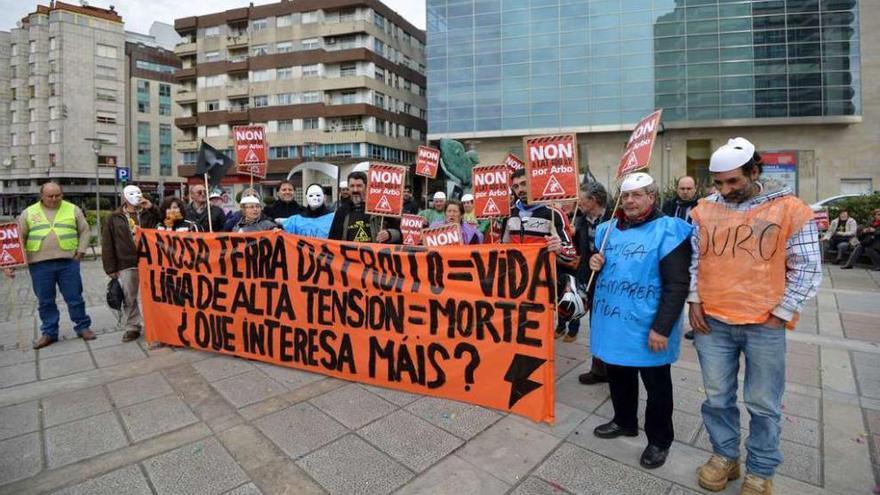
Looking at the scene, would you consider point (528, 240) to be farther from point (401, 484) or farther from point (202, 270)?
point (202, 270)

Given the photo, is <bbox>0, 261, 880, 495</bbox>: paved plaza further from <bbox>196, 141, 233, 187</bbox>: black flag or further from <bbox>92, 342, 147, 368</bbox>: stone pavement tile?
<bbox>196, 141, 233, 187</bbox>: black flag

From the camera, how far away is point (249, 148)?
281 inches

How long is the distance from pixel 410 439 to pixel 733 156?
2.72 metres

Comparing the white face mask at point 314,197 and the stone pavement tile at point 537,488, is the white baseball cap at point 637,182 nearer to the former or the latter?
the stone pavement tile at point 537,488

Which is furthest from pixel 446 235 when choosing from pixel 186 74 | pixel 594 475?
pixel 186 74

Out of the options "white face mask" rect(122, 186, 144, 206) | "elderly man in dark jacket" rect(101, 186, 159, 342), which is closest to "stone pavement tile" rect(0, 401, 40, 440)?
"elderly man in dark jacket" rect(101, 186, 159, 342)

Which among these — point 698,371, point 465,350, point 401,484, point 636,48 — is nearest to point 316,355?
point 465,350

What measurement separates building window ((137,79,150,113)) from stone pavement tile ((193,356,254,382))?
7194 centimetres

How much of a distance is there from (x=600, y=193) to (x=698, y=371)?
81.0 inches

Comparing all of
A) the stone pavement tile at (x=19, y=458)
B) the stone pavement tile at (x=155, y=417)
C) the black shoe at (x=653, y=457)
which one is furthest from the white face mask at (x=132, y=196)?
the black shoe at (x=653, y=457)

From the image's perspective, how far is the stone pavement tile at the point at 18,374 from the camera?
15.1 feet

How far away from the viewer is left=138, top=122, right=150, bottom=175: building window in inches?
2505

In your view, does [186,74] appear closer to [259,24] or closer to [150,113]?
[259,24]

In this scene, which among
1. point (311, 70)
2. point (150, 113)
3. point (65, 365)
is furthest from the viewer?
point (150, 113)
